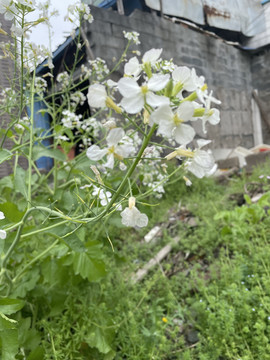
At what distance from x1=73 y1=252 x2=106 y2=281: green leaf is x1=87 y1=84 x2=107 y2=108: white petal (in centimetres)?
68

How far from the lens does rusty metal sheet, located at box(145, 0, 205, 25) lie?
4509 mm

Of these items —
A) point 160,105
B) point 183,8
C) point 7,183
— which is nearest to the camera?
point 160,105

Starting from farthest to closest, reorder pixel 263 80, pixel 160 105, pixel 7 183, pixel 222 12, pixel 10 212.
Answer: pixel 263 80, pixel 222 12, pixel 7 183, pixel 10 212, pixel 160 105

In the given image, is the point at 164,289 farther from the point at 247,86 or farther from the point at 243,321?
the point at 247,86

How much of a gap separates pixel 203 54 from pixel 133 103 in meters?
5.47

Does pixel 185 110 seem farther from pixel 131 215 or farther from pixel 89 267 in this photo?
pixel 89 267

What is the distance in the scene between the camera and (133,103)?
473 mm

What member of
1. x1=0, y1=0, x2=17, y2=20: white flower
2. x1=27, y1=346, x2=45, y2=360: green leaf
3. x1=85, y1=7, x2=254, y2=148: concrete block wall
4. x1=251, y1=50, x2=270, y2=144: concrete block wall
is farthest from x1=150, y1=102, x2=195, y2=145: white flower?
x1=251, y1=50, x2=270, y2=144: concrete block wall

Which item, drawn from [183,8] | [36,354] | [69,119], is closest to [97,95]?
[36,354]

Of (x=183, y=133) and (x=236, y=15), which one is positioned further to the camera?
(x=236, y=15)

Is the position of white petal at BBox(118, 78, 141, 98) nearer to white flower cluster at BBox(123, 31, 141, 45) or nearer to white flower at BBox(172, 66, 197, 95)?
white flower at BBox(172, 66, 197, 95)

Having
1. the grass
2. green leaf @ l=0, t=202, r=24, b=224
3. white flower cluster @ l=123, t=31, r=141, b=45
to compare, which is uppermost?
white flower cluster @ l=123, t=31, r=141, b=45

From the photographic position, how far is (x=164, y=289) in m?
1.63

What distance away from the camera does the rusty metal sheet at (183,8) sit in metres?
4.51
